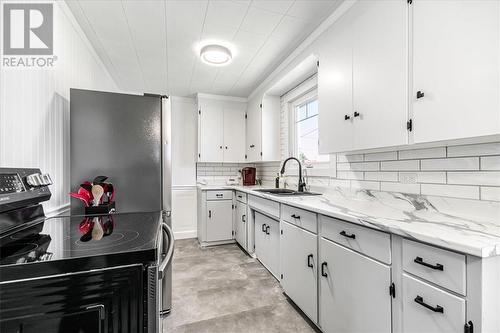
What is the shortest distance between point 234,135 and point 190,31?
1992 mm

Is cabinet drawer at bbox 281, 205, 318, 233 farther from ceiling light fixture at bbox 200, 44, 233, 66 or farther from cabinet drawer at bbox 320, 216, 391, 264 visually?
ceiling light fixture at bbox 200, 44, 233, 66

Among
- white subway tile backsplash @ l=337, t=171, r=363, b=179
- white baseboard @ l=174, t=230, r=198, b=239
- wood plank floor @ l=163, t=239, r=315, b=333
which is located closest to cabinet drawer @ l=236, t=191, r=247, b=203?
wood plank floor @ l=163, t=239, r=315, b=333

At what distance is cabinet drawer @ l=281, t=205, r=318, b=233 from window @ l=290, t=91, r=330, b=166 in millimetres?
862

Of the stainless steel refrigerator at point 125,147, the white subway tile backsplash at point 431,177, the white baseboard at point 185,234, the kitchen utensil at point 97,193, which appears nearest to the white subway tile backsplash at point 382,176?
the white subway tile backsplash at point 431,177

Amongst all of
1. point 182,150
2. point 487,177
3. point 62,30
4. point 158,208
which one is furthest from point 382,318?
point 182,150

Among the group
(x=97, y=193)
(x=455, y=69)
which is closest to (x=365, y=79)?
(x=455, y=69)

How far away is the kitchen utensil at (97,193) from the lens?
4.72 ft

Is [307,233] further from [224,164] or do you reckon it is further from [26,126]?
[224,164]

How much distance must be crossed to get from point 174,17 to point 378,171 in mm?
2088

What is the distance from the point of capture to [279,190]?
2887 mm

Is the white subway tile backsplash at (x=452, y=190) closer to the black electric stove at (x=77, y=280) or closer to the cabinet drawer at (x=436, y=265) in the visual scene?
the cabinet drawer at (x=436, y=265)

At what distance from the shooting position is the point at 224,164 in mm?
4129

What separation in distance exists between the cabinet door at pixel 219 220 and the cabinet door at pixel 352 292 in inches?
83.4

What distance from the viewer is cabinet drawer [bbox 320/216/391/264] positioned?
Result: 42.3 inches
